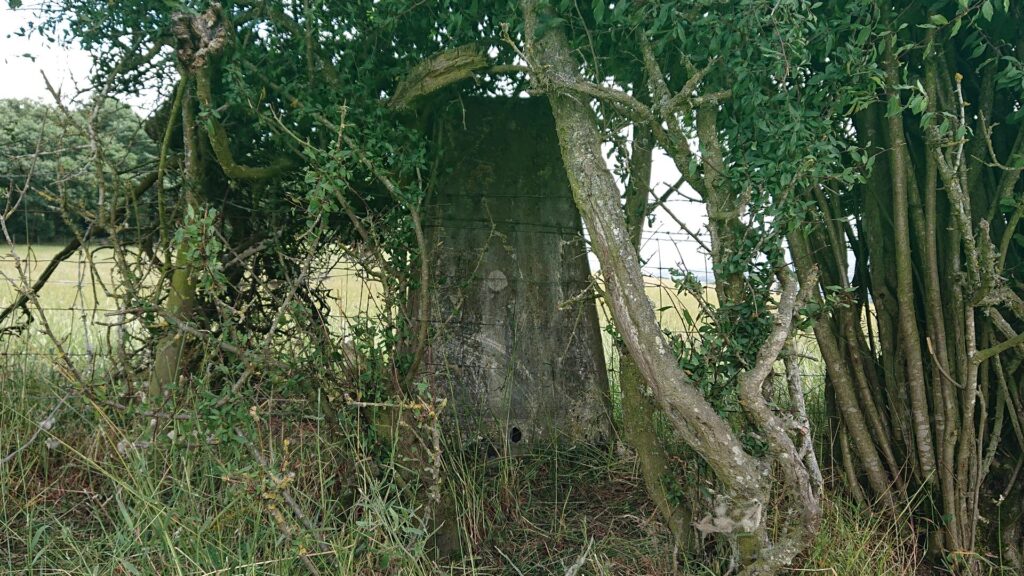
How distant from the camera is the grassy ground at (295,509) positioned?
9.23 ft

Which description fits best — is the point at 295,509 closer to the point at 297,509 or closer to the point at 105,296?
the point at 297,509

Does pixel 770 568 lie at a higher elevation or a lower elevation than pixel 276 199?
lower

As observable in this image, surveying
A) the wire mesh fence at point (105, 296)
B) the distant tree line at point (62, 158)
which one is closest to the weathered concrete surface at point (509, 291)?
the wire mesh fence at point (105, 296)

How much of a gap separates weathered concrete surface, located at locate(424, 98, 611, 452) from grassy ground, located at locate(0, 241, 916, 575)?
285mm

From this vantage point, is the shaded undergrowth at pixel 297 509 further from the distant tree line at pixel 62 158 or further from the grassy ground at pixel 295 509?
the distant tree line at pixel 62 158

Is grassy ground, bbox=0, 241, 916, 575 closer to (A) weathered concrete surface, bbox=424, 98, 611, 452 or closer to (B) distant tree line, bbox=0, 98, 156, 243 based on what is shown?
(A) weathered concrete surface, bbox=424, 98, 611, 452

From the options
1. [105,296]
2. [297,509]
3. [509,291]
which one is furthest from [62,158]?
[297,509]

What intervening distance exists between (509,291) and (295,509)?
1859 mm

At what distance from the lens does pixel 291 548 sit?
9.10ft

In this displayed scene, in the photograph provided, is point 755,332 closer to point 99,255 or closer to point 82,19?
point 82,19

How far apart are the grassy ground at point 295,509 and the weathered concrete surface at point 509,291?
0.28 metres

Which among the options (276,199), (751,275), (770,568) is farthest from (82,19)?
(770,568)

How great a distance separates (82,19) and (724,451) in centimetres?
369

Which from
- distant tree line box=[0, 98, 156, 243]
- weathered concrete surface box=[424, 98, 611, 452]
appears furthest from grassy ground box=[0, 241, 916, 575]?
distant tree line box=[0, 98, 156, 243]
